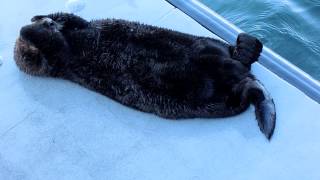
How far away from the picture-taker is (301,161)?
225 cm

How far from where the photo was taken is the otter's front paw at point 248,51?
8.03 feet

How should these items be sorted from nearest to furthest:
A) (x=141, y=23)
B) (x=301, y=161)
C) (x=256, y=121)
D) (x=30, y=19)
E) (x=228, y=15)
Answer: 1. (x=301, y=161)
2. (x=256, y=121)
3. (x=141, y=23)
4. (x=30, y=19)
5. (x=228, y=15)

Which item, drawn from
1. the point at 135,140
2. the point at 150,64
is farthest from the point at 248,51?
the point at 135,140

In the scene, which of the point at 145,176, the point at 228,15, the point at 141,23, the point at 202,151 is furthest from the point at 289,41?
the point at 145,176

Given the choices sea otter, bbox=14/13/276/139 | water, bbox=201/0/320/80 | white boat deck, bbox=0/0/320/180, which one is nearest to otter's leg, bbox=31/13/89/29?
sea otter, bbox=14/13/276/139

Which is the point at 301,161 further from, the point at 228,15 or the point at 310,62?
the point at 228,15

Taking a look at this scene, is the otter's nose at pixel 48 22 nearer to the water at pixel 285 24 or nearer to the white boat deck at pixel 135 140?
the white boat deck at pixel 135 140

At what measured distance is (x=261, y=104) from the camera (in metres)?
2.35

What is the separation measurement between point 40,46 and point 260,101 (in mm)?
1213

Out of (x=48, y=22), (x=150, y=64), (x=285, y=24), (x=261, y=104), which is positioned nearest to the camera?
(x=261, y=104)

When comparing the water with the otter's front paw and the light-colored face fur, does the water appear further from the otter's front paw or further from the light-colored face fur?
the light-colored face fur

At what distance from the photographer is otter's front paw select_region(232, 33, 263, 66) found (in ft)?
8.03

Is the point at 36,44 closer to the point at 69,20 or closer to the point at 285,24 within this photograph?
the point at 69,20

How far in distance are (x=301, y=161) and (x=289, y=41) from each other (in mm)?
1700
